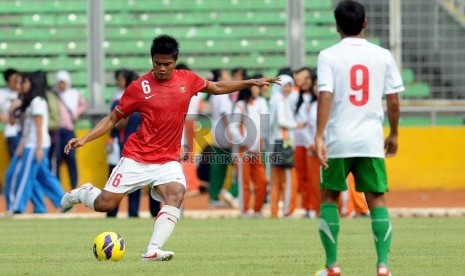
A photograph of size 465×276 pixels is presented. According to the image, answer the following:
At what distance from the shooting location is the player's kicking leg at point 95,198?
1339 centimetres

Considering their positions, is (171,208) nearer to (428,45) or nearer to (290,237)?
(290,237)

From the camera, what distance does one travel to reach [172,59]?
508 inches

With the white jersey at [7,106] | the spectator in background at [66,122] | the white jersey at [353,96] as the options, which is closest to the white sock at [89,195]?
the white jersey at [353,96]

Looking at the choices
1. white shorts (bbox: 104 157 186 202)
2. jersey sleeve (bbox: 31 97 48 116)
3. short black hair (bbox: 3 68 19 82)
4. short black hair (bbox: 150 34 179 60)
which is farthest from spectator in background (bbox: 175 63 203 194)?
short black hair (bbox: 150 34 179 60)

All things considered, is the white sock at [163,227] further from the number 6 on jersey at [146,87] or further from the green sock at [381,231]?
the green sock at [381,231]

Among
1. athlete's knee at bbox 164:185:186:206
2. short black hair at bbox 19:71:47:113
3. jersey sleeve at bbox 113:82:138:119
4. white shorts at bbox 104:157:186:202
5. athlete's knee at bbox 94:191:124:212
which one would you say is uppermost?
jersey sleeve at bbox 113:82:138:119

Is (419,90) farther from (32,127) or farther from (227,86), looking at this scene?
(227,86)

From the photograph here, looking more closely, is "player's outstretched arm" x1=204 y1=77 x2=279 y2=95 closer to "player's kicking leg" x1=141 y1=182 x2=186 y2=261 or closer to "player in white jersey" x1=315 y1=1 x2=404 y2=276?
"player's kicking leg" x1=141 y1=182 x2=186 y2=261

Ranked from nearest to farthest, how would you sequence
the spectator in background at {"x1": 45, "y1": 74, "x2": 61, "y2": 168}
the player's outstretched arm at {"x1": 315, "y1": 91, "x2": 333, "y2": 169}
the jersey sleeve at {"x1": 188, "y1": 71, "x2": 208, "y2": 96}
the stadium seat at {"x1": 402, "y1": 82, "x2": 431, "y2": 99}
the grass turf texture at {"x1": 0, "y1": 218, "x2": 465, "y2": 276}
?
the player's outstretched arm at {"x1": 315, "y1": 91, "x2": 333, "y2": 169}, the grass turf texture at {"x1": 0, "y1": 218, "x2": 465, "y2": 276}, the jersey sleeve at {"x1": 188, "y1": 71, "x2": 208, "y2": 96}, the spectator in background at {"x1": 45, "y1": 74, "x2": 61, "y2": 168}, the stadium seat at {"x1": 402, "y1": 82, "x2": 431, "y2": 99}

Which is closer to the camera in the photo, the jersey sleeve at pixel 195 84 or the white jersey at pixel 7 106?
the jersey sleeve at pixel 195 84

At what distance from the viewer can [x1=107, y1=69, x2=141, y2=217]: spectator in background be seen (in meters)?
20.9

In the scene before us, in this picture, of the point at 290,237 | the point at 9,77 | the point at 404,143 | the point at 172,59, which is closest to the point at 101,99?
the point at 9,77

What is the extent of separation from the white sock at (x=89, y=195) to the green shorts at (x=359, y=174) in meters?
3.67

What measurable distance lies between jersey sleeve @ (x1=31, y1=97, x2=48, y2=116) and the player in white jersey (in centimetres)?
1196
